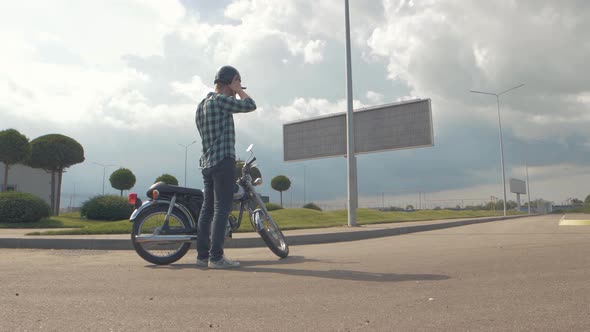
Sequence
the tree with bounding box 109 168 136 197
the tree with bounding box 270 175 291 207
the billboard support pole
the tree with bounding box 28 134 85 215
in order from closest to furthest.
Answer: the billboard support pole
the tree with bounding box 28 134 85 215
the tree with bounding box 109 168 136 197
the tree with bounding box 270 175 291 207

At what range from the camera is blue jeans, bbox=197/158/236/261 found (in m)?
4.31

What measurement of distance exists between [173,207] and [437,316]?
3.25 meters

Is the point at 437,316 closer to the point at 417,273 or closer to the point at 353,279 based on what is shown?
the point at 353,279

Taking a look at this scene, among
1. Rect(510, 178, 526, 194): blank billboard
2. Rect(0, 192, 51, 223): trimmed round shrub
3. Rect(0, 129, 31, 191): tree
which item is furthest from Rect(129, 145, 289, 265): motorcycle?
Rect(510, 178, 526, 194): blank billboard

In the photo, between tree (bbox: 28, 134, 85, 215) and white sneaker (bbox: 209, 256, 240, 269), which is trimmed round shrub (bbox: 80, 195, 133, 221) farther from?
white sneaker (bbox: 209, 256, 240, 269)

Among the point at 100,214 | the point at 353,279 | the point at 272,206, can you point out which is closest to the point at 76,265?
the point at 353,279

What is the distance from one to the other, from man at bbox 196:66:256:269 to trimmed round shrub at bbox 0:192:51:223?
14.8 m

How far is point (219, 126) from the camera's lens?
443 centimetres

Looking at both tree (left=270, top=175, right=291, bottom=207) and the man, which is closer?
the man

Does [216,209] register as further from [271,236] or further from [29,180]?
[29,180]

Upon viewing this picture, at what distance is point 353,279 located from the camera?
3.39m

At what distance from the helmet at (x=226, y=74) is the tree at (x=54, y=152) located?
86.3 ft

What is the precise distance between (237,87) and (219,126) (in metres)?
0.47

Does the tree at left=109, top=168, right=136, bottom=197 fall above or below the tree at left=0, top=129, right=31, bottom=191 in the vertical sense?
below
